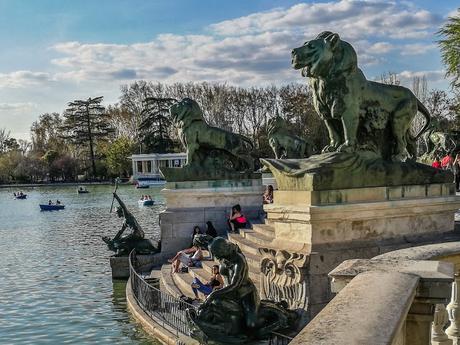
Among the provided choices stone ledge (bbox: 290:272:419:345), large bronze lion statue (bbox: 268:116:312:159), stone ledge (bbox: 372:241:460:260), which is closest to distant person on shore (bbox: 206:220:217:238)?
large bronze lion statue (bbox: 268:116:312:159)

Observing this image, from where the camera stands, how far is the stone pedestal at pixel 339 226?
655 cm

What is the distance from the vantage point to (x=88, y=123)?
95438mm

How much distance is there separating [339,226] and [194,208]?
28.2ft

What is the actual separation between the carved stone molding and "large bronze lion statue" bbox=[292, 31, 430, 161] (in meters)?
1.58

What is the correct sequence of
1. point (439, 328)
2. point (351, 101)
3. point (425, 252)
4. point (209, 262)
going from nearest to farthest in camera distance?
point (439, 328) < point (425, 252) < point (351, 101) < point (209, 262)

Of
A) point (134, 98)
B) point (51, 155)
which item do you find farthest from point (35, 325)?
point (51, 155)

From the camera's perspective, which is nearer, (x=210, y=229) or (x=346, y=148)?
(x=346, y=148)

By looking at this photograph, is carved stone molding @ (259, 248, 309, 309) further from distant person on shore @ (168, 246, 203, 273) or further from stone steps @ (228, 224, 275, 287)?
distant person on shore @ (168, 246, 203, 273)

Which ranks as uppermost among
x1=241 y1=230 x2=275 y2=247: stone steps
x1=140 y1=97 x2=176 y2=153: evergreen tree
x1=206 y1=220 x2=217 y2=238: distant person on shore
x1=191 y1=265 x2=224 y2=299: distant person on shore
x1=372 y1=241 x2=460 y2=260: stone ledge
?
x1=140 y1=97 x2=176 y2=153: evergreen tree

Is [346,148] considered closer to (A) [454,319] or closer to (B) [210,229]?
(A) [454,319]

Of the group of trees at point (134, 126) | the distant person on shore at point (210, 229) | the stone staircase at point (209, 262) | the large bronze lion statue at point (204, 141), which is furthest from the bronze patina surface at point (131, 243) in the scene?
the group of trees at point (134, 126)

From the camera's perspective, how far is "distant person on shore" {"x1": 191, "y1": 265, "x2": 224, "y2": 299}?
358 inches

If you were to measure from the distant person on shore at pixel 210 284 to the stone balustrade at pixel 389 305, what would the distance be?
16.2 ft

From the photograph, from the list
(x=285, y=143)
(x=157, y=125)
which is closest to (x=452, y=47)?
(x=285, y=143)
